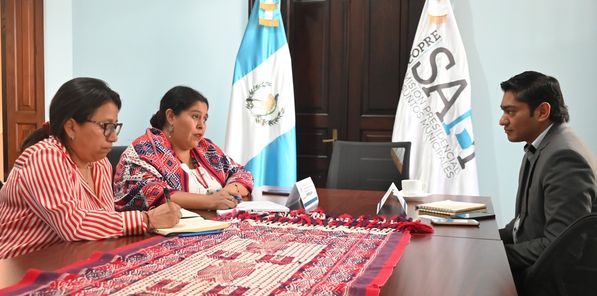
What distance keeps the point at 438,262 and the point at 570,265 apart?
423 mm

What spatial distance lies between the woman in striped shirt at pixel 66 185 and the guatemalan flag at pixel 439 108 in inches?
107

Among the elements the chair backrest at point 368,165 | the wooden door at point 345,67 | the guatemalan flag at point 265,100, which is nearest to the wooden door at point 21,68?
the guatemalan flag at point 265,100

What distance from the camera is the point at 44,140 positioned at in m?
1.84

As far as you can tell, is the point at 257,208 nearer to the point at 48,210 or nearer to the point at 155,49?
the point at 48,210

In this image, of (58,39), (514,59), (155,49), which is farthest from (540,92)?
(58,39)

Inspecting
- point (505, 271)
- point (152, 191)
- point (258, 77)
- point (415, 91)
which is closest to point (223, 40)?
point (258, 77)

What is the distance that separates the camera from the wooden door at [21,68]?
557 centimetres

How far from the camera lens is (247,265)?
1.46 meters

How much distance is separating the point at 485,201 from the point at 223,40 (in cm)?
281

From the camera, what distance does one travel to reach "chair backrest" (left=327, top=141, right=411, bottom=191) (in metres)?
3.58

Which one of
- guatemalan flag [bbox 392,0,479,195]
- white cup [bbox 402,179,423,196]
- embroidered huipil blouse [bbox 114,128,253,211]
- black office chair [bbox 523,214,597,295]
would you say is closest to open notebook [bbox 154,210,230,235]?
embroidered huipil blouse [bbox 114,128,253,211]

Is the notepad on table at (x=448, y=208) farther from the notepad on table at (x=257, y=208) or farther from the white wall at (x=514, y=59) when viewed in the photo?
the white wall at (x=514, y=59)

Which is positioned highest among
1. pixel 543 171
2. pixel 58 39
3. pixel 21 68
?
pixel 58 39

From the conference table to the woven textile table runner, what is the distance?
48mm
